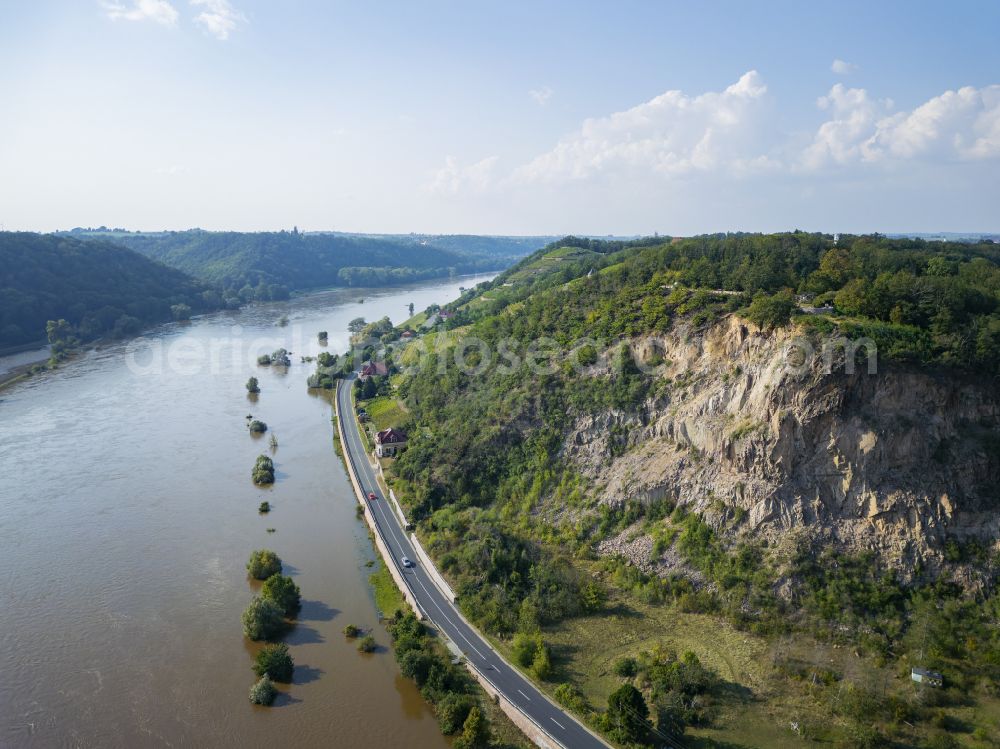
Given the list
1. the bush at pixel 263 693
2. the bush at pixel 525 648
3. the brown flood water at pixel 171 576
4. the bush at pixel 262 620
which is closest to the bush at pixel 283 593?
the brown flood water at pixel 171 576

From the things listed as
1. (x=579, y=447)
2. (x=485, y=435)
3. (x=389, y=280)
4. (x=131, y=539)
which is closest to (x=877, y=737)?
(x=579, y=447)

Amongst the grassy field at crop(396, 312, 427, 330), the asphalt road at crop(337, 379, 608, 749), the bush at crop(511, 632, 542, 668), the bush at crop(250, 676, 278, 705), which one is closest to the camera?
the asphalt road at crop(337, 379, 608, 749)

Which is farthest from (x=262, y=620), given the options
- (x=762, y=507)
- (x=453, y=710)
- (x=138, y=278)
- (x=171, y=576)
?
(x=138, y=278)

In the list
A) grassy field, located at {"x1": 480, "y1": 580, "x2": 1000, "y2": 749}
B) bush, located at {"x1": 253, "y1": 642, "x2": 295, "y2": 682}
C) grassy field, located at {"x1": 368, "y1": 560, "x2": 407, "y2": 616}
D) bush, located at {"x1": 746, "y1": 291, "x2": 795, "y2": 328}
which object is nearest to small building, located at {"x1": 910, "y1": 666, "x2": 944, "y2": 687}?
grassy field, located at {"x1": 480, "y1": 580, "x2": 1000, "y2": 749}

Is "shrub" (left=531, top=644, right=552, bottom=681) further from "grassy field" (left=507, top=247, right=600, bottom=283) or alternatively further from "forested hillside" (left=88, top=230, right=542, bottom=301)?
"forested hillside" (left=88, top=230, right=542, bottom=301)

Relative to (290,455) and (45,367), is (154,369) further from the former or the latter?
(290,455)

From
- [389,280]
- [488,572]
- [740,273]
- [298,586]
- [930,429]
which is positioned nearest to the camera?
[930,429]

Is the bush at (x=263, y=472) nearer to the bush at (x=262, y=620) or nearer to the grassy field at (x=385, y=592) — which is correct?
the grassy field at (x=385, y=592)

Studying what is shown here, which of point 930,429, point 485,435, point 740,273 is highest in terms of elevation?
point 740,273
